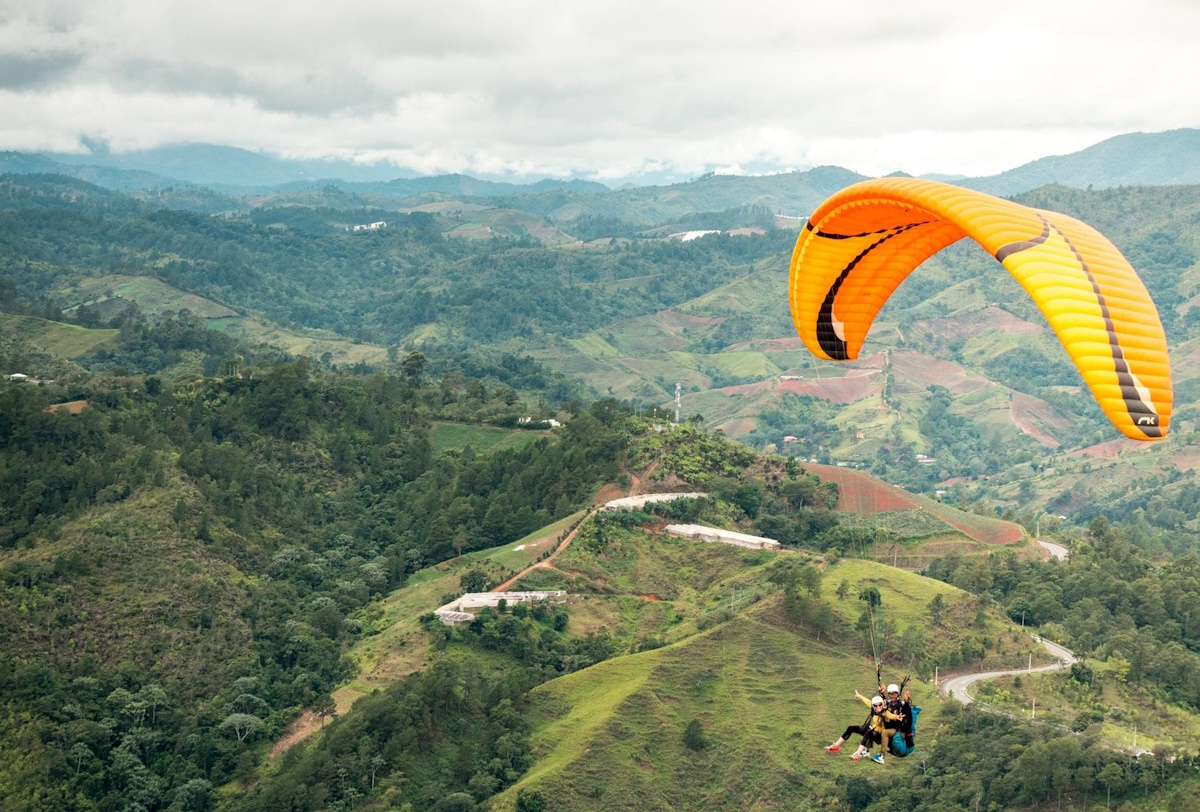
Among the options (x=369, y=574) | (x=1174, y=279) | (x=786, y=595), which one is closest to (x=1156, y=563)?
(x=786, y=595)

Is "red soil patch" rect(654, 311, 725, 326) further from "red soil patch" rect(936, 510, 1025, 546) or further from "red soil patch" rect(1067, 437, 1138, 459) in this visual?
"red soil patch" rect(936, 510, 1025, 546)

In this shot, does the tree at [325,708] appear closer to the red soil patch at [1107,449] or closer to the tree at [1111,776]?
the tree at [1111,776]

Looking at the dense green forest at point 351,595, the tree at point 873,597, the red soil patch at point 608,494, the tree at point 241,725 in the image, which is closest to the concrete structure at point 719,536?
the dense green forest at point 351,595

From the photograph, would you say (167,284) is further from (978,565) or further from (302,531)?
(978,565)

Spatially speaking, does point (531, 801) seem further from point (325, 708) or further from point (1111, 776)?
point (1111, 776)

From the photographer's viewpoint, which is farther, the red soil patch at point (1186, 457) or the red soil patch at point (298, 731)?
the red soil patch at point (1186, 457)
